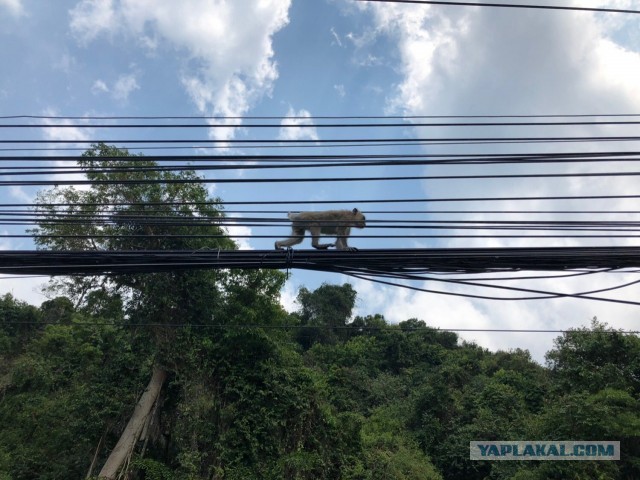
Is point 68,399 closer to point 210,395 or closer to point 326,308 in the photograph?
point 210,395

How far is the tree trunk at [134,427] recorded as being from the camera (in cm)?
1248

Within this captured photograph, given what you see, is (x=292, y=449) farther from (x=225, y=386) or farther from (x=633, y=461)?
(x=633, y=461)

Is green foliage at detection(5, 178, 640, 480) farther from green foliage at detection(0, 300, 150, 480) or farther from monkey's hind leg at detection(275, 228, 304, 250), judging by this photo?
monkey's hind leg at detection(275, 228, 304, 250)

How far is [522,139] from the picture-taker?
541 centimetres

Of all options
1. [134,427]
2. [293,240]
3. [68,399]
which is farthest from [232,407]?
[293,240]

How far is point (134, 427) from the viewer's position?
13281mm

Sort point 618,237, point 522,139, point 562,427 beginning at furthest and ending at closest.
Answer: point 562,427 → point 522,139 → point 618,237

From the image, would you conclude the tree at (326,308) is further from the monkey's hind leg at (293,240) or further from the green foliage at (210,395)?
the monkey's hind leg at (293,240)

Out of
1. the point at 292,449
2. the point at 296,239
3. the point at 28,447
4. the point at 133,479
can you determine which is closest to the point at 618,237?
the point at 296,239

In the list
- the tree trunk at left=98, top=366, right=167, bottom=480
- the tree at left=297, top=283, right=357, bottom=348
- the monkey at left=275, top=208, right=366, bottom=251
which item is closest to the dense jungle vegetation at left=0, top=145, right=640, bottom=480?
the tree trunk at left=98, top=366, right=167, bottom=480

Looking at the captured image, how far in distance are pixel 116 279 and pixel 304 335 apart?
27.3 metres

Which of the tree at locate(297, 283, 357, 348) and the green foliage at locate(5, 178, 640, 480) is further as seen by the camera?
the tree at locate(297, 283, 357, 348)

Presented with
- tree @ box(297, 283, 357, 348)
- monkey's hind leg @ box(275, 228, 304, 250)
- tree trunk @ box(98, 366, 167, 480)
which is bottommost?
tree trunk @ box(98, 366, 167, 480)

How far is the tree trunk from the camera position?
1248 centimetres
